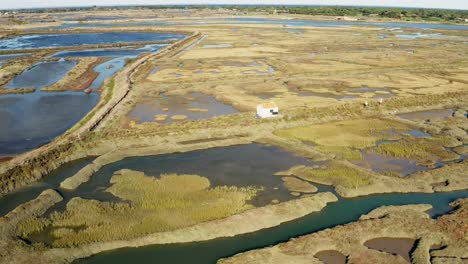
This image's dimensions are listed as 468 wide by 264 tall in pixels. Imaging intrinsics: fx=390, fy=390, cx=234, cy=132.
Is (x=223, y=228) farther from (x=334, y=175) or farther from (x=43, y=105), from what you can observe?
(x=43, y=105)

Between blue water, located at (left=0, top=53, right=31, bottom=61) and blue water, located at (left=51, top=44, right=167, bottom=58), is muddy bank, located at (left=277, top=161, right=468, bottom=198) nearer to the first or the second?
blue water, located at (left=51, top=44, right=167, bottom=58)

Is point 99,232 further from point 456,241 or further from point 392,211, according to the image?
point 456,241

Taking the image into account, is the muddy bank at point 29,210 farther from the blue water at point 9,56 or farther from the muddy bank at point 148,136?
the blue water at point 9,56

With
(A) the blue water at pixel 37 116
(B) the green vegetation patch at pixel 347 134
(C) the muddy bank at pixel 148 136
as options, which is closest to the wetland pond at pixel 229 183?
(C) the muddy bank at pixel 148 136

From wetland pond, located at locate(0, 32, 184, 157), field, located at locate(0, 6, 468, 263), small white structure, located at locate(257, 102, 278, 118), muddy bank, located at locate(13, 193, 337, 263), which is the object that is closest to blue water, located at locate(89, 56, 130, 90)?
wetland pond, located at locate(0, 32, 184, 157)

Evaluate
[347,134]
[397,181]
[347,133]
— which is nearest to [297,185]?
[397,181]

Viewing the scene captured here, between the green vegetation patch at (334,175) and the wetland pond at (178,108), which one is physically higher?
the wetland pond at (178,108)

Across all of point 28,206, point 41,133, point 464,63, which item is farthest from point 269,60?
point 28,206
